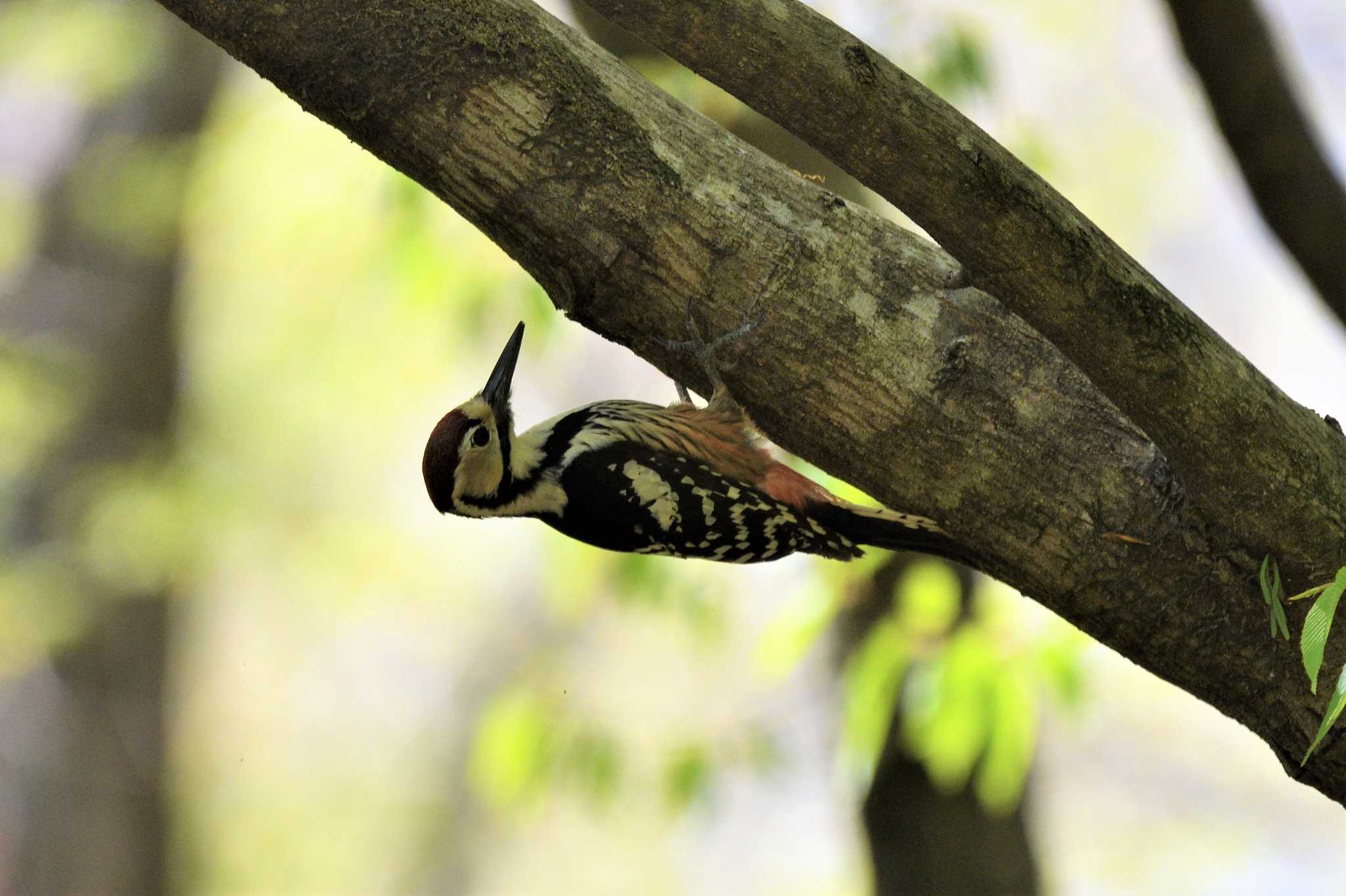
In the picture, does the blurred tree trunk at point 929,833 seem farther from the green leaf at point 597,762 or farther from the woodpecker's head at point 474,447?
the woodpecker's head at point 474,447

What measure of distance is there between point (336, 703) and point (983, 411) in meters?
8.35

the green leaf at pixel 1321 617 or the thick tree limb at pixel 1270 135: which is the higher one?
the thick tree limb at pixel 1270 135

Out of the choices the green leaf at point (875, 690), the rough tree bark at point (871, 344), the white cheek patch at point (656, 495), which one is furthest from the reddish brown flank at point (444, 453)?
the green leaf at point (875, 690)

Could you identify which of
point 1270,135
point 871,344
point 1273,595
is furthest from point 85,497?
point 1273,595

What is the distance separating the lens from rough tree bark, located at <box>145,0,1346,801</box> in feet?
5.44

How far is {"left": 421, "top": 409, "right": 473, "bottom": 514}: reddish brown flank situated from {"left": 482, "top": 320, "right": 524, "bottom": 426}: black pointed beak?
0.12 m

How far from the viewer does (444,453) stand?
2449 millimetres

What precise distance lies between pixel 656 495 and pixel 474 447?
1.31 feet

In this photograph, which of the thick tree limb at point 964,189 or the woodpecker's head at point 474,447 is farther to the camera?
the woodpecker's head at point 474,447

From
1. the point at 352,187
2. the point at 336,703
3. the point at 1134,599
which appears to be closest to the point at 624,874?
the point at 336,703

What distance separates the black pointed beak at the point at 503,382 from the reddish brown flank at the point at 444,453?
0.12 meters

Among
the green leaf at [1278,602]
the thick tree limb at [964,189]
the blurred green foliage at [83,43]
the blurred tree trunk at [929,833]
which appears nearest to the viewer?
the thick tree limb at [964,189]

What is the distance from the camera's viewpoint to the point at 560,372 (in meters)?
6.40

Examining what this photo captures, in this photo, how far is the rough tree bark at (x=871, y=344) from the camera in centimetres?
166
